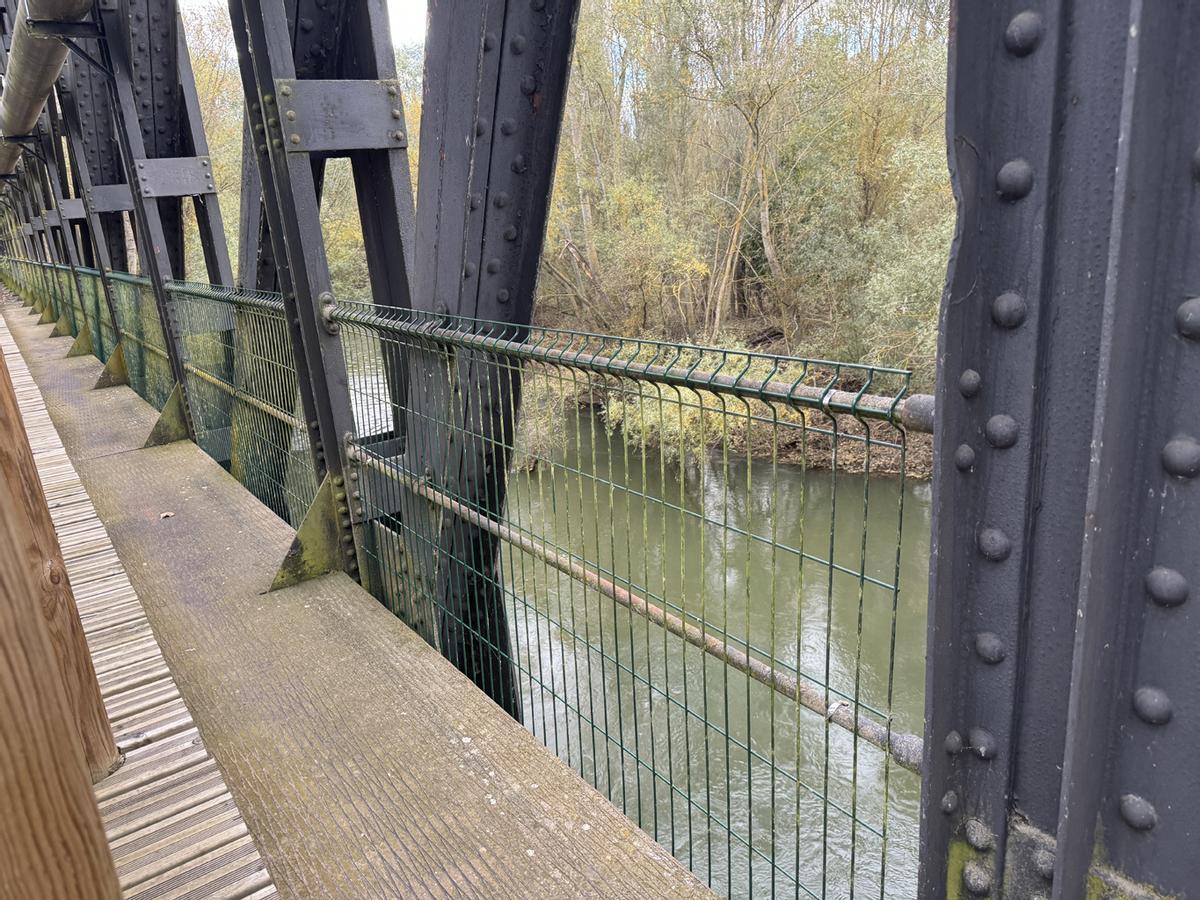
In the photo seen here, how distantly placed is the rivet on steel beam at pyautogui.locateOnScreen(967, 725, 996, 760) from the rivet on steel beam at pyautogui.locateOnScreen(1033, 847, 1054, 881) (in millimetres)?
147

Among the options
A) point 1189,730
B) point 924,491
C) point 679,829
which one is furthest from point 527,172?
point 924,491

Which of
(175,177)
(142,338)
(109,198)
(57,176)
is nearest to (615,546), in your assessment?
(175,177)

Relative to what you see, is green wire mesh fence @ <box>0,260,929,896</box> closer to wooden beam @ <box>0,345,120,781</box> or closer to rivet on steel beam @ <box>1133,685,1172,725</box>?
rivet on steel beam @ <box>1133,685,1172,725</box>

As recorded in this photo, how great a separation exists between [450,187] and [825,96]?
69.8ft

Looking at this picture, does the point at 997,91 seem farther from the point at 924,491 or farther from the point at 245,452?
the point at 924,491

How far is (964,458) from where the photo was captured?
1.19 metres

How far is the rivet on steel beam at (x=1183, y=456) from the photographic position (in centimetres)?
93

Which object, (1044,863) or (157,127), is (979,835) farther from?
(157,127)

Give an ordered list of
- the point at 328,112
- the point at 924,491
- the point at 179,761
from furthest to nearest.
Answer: the point at 924,491 < the point at 328,112 < the point at 179,761

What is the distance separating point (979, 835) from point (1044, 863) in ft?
0.33

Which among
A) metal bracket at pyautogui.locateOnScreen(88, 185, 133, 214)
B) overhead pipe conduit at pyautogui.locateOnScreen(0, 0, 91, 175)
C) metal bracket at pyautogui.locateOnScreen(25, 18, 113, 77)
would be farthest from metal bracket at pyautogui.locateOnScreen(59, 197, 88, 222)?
metal bracket at pyautogui.locateOnScreen(25, 18, 113, 77)

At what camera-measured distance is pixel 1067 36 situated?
3.22ft

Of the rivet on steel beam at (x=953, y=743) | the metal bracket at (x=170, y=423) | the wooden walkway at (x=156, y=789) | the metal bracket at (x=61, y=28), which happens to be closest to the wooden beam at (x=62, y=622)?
the wooden walkway at (x=156, y=789)

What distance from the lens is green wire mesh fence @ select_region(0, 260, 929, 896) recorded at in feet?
6.52
